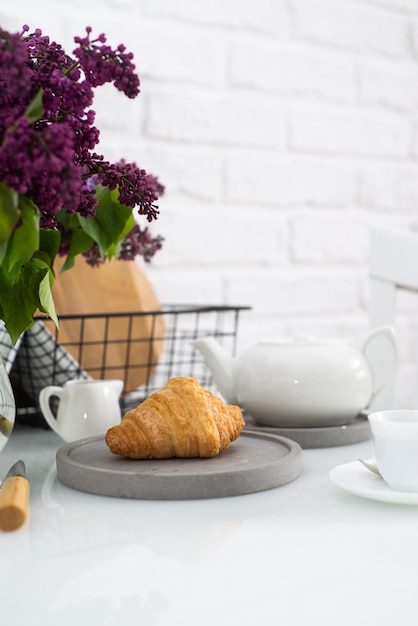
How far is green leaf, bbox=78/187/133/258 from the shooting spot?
30.7 inches

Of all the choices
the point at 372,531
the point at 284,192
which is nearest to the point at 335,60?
the point at 284,192

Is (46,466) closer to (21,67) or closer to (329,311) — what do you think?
(21,67)

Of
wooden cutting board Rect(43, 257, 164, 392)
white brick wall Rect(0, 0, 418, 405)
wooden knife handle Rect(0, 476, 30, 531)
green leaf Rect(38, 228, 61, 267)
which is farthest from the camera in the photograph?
white brick wall Rect(0, 0, 418, 405)

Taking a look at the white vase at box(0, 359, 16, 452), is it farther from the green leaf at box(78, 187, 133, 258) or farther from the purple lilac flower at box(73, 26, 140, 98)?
the purple lilac flower at box(73, 26, 140, 98)

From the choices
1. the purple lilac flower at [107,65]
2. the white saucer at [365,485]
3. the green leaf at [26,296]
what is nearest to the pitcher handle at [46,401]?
the green leaf at [26,296]

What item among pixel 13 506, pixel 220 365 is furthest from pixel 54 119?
pixel 220 365

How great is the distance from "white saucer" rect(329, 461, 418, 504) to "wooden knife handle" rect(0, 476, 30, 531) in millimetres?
262

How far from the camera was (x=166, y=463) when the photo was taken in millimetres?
767

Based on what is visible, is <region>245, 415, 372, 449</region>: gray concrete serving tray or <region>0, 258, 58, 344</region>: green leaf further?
<region>245, 415, 372, 449</region>: gray concrete serving tray

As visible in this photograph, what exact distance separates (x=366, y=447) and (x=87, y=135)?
0.52 m

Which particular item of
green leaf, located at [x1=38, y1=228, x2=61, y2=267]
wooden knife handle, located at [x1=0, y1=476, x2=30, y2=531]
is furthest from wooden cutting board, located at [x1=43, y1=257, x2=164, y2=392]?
wooden knife handle, located at [x1=0, y1=476, x2=30, y2=531]

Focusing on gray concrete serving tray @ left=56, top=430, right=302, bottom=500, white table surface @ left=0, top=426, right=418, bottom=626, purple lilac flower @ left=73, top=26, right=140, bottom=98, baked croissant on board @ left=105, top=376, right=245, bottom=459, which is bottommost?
white table surface @ left=0, top=426, right=418, bottom=626

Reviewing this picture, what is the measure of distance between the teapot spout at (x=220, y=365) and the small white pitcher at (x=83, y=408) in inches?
5.5

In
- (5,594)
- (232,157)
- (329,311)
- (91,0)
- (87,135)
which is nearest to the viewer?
(5,594)
